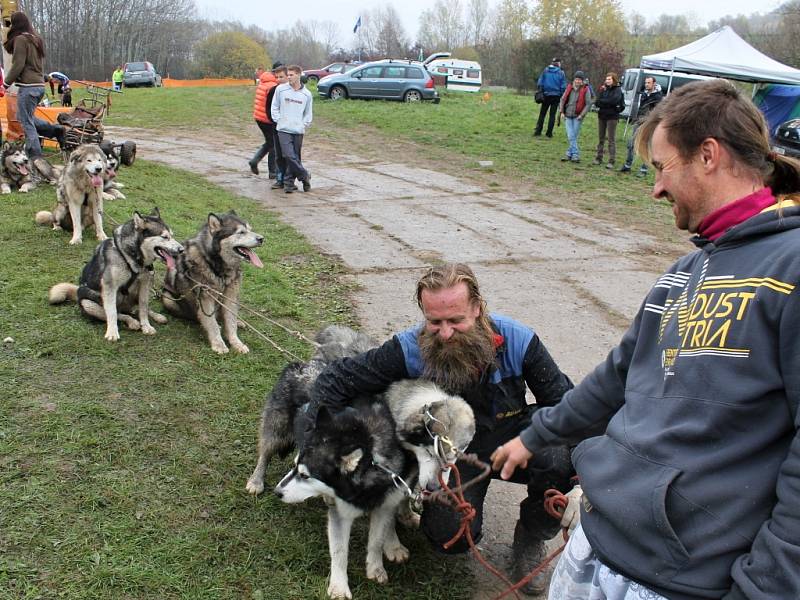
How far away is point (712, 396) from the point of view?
1171 mm

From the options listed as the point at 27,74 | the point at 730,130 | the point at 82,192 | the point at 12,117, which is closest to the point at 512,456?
the point at 730,130

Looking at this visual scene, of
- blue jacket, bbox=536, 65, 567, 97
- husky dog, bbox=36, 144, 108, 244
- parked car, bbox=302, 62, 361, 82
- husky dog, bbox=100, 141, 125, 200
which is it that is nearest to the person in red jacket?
husky dog, bbox=100, 141, 125, 200

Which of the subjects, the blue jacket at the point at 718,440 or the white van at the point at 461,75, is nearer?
the blue jacket at the point at 718,440

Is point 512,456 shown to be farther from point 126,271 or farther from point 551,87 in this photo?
point 551,87

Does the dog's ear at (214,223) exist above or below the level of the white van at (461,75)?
below

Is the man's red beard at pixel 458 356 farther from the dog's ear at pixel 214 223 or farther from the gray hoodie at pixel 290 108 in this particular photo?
the gray hoodie at pixel 290 108

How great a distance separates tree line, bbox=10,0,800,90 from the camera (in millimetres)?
31750

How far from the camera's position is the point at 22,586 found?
98.7 inches

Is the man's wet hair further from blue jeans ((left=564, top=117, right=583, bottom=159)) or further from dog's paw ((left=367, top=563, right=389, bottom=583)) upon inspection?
blue jeans ((left=564, top=117, right=583, bottom=159))

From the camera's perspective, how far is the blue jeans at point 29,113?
31.0 feet

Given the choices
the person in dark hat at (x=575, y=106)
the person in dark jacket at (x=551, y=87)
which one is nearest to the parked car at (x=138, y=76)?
the person in dark jacket at (x=551, y=87)

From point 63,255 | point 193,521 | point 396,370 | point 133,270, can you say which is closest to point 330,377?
point 396,370

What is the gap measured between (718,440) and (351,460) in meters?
1.60

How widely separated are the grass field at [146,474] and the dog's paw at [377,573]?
0.03 m
